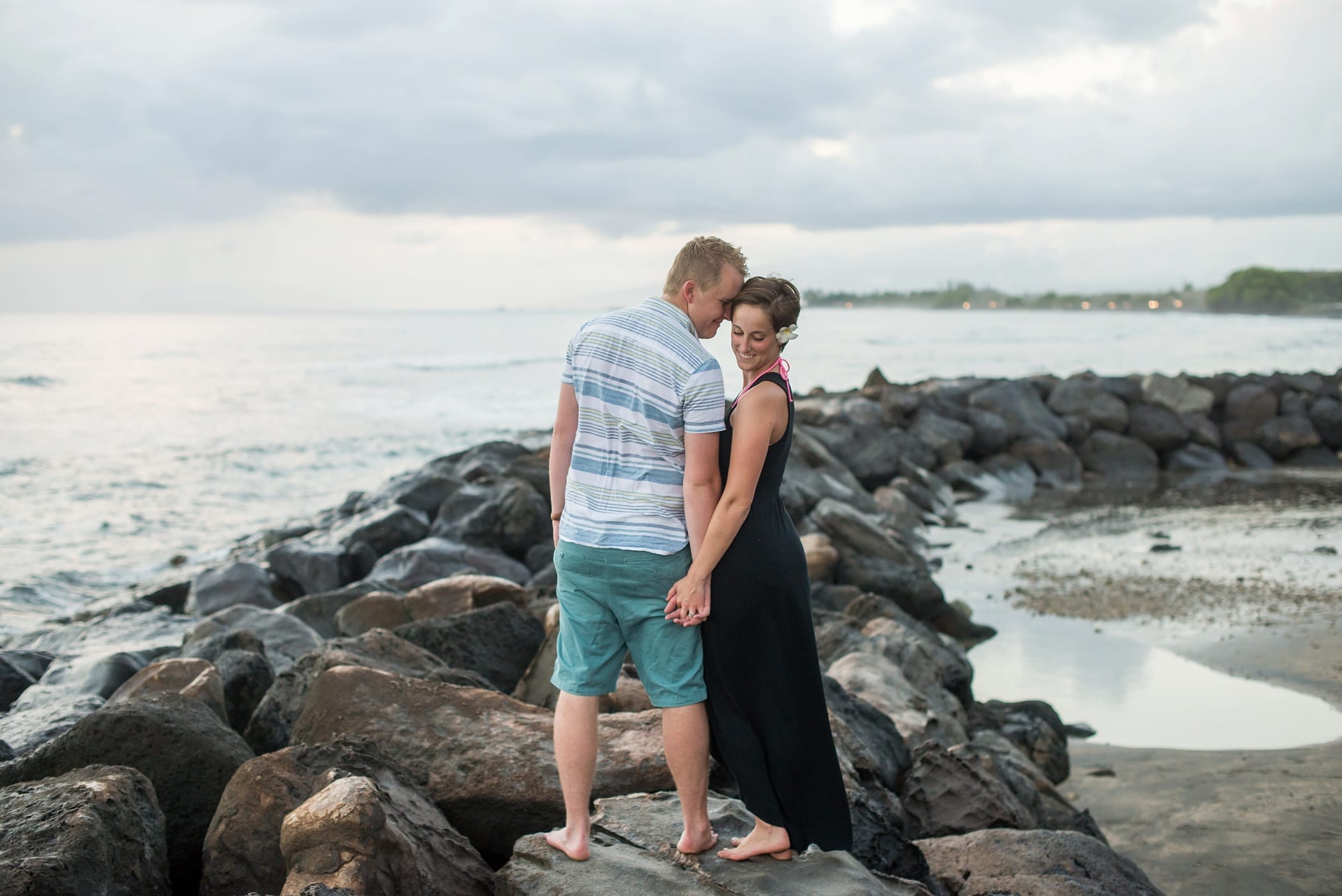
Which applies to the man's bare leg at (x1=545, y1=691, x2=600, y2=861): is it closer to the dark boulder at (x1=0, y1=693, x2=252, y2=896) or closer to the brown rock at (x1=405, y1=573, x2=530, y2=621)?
the dark boulder at (x1=0, y1=693, x2=252, y2=896)

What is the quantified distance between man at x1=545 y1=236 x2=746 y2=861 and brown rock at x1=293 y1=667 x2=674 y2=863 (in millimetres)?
567

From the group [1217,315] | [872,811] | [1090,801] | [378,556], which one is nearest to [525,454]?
[378,556]

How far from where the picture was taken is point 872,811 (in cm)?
401

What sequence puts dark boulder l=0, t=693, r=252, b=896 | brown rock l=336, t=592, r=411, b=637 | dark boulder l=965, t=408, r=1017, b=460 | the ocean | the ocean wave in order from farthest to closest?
the ocean wave
dark boulder l=965, t=408, r=1017, b=460
the ocean
brown rock l=336, t=592, r=411, b=637
dark boulder l=0, t=693, r=252, b=896

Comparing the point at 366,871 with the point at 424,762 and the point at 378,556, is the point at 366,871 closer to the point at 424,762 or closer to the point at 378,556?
the point at 424,762

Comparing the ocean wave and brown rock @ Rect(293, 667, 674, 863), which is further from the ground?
brown rock @ Rect(293, 667, 674, 863)

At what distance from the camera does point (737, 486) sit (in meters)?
3.06

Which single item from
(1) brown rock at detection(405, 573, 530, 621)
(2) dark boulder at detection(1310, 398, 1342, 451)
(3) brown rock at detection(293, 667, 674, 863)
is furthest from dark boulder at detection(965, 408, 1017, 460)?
(3) brown rock at detection(293, 667, 674, 863)

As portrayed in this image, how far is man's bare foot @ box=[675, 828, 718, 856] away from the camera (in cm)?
331

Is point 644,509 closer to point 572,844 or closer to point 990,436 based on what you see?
point 572,844

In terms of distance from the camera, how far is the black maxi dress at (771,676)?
320cm

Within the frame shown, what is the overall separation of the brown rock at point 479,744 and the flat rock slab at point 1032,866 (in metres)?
1.12

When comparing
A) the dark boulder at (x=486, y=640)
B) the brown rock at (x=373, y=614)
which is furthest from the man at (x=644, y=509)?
the brown rock at (x=373, y=614)

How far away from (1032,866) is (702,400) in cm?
221
